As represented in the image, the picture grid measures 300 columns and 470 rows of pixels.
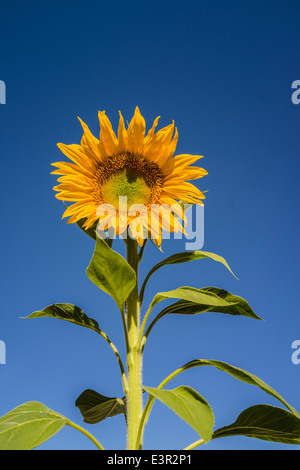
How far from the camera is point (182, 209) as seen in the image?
1.67 metres

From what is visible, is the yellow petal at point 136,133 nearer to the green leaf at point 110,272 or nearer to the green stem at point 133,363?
the green stem at point 133,363

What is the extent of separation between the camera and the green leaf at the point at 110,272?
1.40m

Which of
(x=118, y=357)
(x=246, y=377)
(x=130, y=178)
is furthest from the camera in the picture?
(x=130, y=178)

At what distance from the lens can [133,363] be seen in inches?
57.6

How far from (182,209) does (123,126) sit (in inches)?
15.7

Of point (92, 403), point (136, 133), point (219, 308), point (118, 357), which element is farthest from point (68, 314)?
point (136, 133)

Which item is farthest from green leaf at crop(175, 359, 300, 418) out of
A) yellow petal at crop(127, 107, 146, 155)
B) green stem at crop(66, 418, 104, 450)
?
yellow petal at crop(127, 107, 146, 155)

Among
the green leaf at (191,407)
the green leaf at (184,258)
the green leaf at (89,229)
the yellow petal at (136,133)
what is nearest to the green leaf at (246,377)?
the green leaf at (191,407)

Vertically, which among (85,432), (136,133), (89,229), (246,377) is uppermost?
(136,133)

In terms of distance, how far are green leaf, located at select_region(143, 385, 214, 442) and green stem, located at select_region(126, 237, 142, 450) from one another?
0.16m

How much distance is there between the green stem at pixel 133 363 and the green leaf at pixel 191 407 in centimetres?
16

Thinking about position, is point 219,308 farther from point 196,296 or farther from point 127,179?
point 127,179

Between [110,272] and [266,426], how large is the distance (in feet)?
2.47
